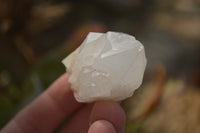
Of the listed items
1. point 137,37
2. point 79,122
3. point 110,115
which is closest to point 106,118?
point 110,115

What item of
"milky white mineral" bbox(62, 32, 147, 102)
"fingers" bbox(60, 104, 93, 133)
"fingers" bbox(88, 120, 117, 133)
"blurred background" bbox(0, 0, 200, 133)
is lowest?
"blurred background" bbox(0, 0, 200, 133)

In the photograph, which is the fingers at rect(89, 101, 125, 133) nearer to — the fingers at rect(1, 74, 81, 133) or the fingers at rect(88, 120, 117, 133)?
the fingers at rect(88, 120, 117, 133)

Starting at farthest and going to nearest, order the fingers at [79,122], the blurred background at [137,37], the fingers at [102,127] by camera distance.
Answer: the blurred background at [137,37] → the fingers at [79,122] → the fingers at [102,127]

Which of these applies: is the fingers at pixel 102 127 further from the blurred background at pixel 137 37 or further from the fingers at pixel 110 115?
the blurred background at pixel 137 37

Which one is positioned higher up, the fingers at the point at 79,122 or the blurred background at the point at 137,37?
the fingers at the point at 79,122

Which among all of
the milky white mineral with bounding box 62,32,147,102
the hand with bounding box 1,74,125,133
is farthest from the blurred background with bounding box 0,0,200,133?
the milky white mineral with bounding box 62,32,147,102

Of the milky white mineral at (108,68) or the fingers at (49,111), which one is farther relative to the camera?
the fingers at (49,111)

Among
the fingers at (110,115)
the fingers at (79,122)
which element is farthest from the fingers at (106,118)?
the fingers at (79,122)
